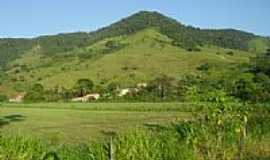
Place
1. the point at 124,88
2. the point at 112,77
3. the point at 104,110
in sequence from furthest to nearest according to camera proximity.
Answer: the point at 112,77 < the point at 124,88 < the point at 104,110

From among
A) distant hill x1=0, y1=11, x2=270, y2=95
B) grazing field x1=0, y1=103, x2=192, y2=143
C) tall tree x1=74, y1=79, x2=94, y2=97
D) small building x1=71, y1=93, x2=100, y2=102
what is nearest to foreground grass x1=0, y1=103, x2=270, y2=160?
grazing field x1=0, y1=103, x2=192, y2=143

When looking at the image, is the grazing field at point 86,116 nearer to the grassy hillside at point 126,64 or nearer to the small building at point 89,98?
the small building at point 89,98

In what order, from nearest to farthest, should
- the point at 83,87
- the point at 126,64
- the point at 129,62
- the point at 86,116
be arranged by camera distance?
the point at 86,116, the point at 83,87, the point at 126,64, the point at 129,62

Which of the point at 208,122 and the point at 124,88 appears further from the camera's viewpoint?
the point at 124,88

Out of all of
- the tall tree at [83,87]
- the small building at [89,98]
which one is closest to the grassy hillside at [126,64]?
the tall tree at [83,87]

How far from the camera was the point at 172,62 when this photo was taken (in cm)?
14988

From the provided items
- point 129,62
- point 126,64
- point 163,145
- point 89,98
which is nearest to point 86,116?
point 89,98

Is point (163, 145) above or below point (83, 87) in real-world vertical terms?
below

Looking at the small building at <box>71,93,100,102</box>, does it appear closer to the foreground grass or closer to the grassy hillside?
the grassy hillside

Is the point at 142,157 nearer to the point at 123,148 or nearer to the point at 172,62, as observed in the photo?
the point at 123,148

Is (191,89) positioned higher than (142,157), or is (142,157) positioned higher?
(191,89)

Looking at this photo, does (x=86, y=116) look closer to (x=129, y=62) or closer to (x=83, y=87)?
(x=83, y=87)

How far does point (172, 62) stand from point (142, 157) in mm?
137120

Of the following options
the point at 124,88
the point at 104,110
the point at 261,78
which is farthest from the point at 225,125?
the point at 124,88
